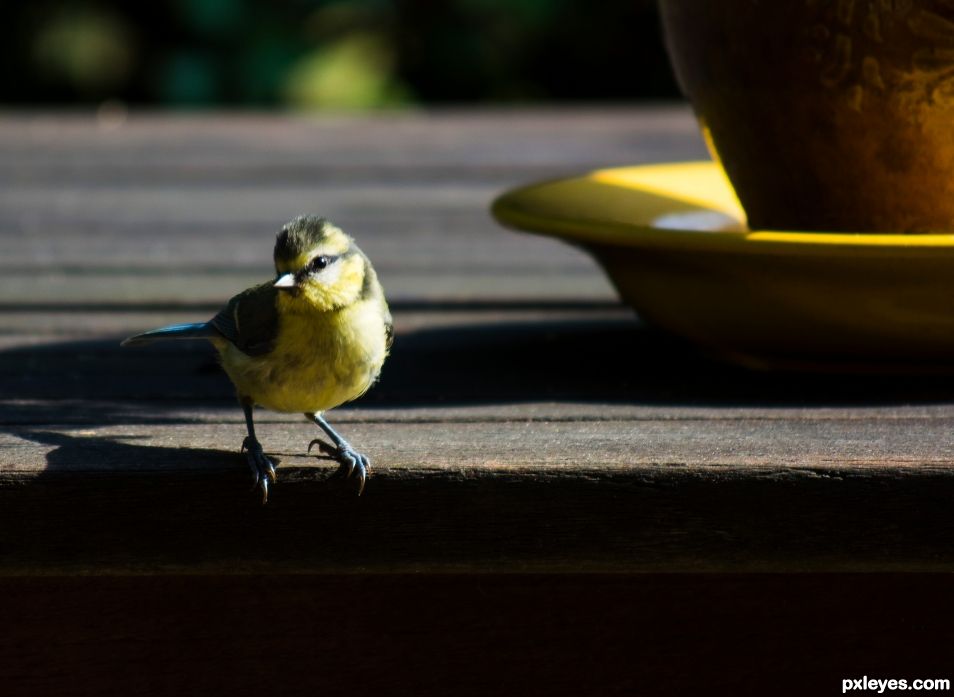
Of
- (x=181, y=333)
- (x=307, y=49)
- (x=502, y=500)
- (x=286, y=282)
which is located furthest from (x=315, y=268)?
(x=307, y=49)

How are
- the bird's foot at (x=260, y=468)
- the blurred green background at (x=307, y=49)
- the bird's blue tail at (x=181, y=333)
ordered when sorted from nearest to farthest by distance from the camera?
the bird's foot at (x=260, y=468) → the bird's blue tail at (x=181, y=333) → the blurred green background at (x=307, y=49)

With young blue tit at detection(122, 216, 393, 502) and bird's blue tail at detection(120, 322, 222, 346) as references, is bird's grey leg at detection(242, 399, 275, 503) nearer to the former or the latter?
young blue tit at detection(122, 216, 393, 502)

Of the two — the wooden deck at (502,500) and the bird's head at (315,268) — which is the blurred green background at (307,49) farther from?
the bird's head at (315,268)

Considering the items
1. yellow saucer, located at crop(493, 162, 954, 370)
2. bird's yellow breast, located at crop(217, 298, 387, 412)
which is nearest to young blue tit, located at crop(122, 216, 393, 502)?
bird's yellow breast, located at crop(217, 298, 387, 412)

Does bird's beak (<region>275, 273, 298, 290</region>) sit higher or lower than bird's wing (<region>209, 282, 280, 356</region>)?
higher

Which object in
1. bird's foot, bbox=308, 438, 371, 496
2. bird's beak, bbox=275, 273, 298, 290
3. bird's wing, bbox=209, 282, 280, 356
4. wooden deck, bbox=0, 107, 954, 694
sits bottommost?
wooden deck, bbox=0, 107, 954, 694

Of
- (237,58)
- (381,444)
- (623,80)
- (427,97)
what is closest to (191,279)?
(381,444)

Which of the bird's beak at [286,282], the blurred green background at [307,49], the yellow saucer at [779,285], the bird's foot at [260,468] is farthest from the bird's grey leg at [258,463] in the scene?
the blurred green background at [307,49]
